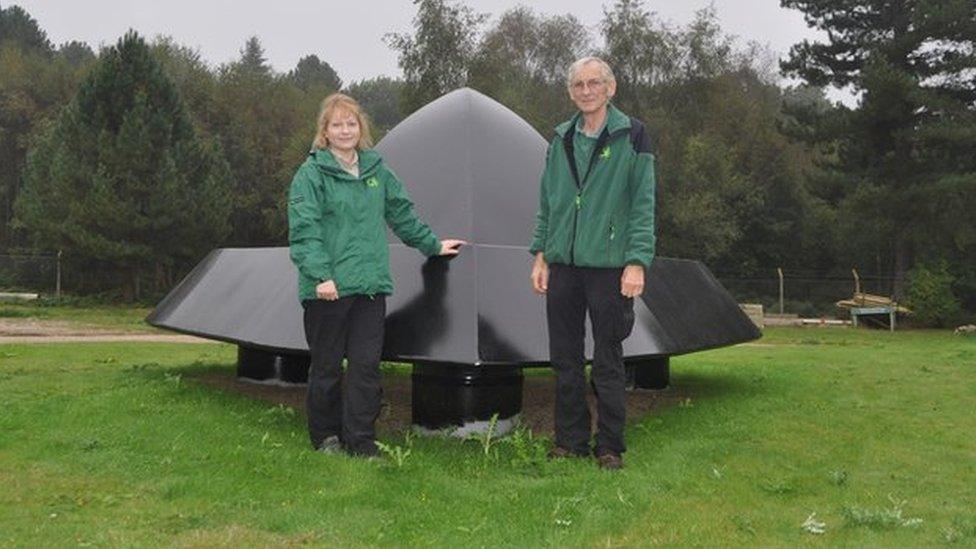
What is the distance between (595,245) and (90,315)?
18.4 metres

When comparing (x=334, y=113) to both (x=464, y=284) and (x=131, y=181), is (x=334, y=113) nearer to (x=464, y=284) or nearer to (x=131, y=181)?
(x=464, y=284)

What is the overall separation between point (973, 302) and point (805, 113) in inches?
301

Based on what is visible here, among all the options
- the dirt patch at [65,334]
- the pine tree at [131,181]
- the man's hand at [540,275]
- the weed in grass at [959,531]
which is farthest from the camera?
the pine tree at [131,181]

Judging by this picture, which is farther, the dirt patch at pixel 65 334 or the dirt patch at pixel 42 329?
the dirt patch at pixel 42 329

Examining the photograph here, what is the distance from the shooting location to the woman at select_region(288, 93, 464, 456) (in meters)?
4.25

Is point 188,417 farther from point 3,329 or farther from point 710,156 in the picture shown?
point 710,156


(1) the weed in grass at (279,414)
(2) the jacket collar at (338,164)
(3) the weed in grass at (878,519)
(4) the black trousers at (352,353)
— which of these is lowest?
(3) the weed in grass at (878,519)

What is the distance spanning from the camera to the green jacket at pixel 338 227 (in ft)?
13.6

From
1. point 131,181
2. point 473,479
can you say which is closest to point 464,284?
point 473,479

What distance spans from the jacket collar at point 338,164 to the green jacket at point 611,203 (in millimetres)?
943

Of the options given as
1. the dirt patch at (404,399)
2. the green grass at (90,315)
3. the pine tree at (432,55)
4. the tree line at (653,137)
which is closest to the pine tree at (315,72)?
the tree line at (653,137)

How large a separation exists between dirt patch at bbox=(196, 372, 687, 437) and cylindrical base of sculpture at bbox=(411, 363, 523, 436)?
25 cm

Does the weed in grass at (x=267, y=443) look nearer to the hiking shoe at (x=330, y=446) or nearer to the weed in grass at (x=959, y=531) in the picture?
the hiking shoe at (x=330, y=446)

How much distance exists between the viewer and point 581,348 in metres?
4.42
